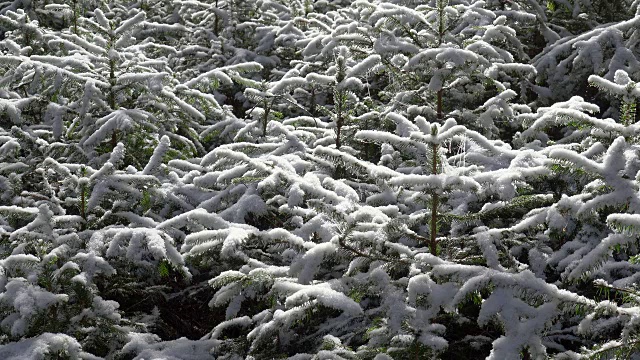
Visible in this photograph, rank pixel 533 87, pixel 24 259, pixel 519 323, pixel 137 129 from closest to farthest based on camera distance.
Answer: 1. pixel 519 323
2. pixel 24 259
3. pixel 137 129
4. pixel 533 87

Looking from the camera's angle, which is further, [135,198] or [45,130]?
[45,130]

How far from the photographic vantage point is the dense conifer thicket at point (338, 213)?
8.43ft

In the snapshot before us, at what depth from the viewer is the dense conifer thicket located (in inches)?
101

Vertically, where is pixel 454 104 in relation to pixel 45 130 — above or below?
above

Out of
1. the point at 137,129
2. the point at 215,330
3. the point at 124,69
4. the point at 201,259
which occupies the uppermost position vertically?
the point at 124,69

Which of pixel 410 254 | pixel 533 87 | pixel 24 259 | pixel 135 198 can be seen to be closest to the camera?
pixel 410 254

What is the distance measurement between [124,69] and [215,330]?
8.76 feet

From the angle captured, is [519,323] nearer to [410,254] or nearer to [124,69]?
[410,254]

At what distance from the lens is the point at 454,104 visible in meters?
5.05

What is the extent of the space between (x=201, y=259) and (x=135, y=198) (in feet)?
2.26

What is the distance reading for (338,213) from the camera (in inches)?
114

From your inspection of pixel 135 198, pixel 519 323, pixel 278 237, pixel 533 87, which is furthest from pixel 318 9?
pixel 519 323

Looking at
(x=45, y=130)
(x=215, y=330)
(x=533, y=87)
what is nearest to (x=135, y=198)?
(x=215, y=330)

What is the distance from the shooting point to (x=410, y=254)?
113 inches
